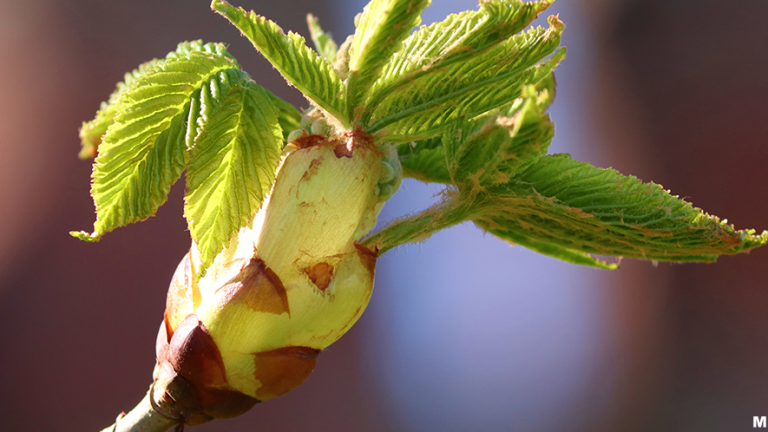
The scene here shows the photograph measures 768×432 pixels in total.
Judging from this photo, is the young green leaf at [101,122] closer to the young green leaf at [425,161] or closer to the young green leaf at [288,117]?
the young green leaf at [288,117]

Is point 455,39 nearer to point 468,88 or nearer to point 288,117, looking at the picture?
point 468,88

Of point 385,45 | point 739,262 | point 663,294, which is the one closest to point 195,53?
point 385,45

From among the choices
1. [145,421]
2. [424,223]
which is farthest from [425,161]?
[145,421]

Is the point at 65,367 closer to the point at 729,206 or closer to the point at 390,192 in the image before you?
the point at 390,192

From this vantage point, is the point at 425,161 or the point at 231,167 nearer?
the point at 231,167

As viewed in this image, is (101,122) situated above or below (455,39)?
below

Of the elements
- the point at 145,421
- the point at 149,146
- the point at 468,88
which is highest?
the point at 468,88

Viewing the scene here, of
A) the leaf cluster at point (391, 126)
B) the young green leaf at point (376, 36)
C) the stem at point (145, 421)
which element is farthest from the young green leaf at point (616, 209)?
the stem at point (145, 421)
